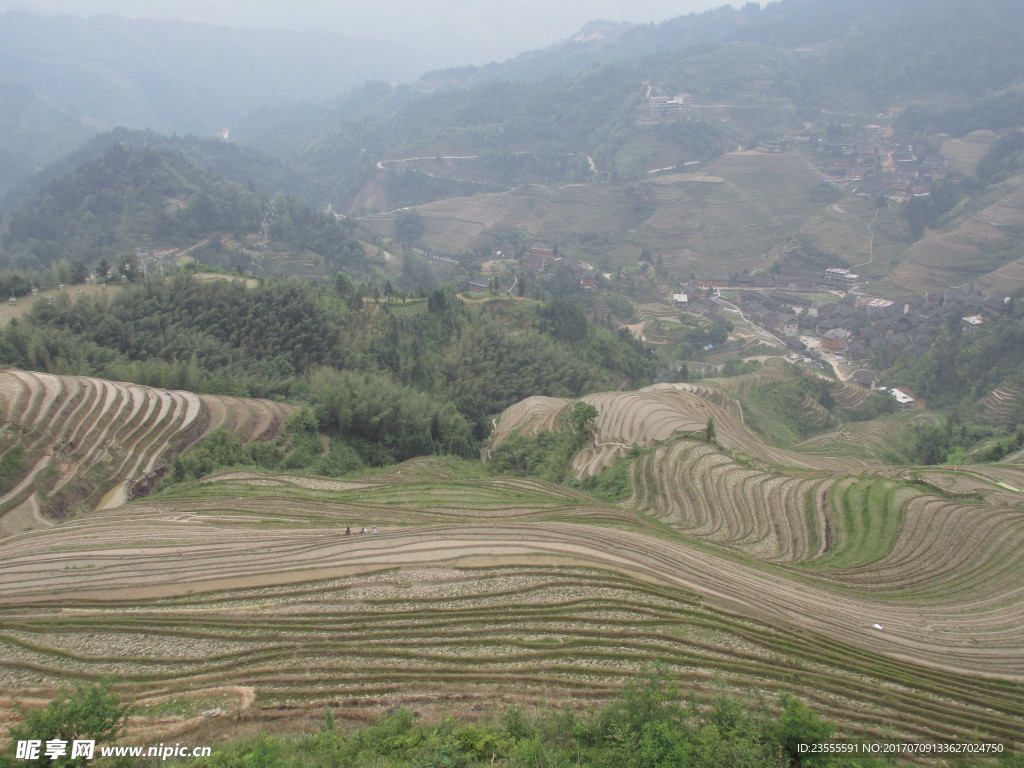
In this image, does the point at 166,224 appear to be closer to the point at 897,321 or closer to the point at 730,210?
the point at 730,210

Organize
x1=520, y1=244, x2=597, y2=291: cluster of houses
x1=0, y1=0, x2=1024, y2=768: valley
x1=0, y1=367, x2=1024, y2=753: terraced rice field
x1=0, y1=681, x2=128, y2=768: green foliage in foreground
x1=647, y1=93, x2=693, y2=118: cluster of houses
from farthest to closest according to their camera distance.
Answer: x1=647, y1=93, x2=693, y2=118: cluster of houses < x1=520, y1=244, x2=597, y2=291: cluster of houses < x1=0, y1=367, x2=1024, y2=753: terraced rice field < x1=0, y1=0, x2=1024, y2=768: valley < x1=0, y1=681, x2=128, y2=768: green foliage in foreground

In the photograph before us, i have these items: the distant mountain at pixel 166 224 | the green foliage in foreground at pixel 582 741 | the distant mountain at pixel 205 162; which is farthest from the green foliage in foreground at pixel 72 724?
Answer: the distant mountain at pixel 205 162

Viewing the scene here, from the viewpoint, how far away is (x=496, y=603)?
37.3ft

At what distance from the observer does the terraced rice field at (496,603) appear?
899 cm

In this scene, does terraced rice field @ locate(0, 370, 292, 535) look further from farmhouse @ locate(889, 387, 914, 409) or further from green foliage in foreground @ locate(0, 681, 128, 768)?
farmhouse @ locate(889, 387, 914, 409)

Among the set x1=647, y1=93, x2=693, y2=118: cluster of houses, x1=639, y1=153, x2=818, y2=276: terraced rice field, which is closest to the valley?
x1=639, y1=153, x2=818, y2=276: terraced rice field

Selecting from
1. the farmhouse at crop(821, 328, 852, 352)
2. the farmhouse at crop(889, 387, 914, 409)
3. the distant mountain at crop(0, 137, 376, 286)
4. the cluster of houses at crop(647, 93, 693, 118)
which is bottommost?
the farmhouse at crop(889, 387, 914, 409)

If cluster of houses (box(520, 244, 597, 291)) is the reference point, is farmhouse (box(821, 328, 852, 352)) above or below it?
below

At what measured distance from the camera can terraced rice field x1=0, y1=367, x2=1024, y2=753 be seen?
899cm

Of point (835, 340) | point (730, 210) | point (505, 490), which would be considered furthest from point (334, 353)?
point (730, 210)

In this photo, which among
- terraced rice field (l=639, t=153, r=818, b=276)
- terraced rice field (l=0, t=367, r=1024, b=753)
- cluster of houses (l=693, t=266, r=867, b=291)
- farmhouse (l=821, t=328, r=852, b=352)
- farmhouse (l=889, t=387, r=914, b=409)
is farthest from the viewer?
terraced rice field (l=639, t=153, r=818, b=276)

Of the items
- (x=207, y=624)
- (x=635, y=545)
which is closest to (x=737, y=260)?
(x=635, y=545)

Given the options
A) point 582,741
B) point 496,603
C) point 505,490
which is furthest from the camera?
point 505,490

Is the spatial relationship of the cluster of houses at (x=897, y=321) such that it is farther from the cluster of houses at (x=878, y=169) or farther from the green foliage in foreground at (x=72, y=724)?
the green foliage in foreground at (x=72, y=724)
